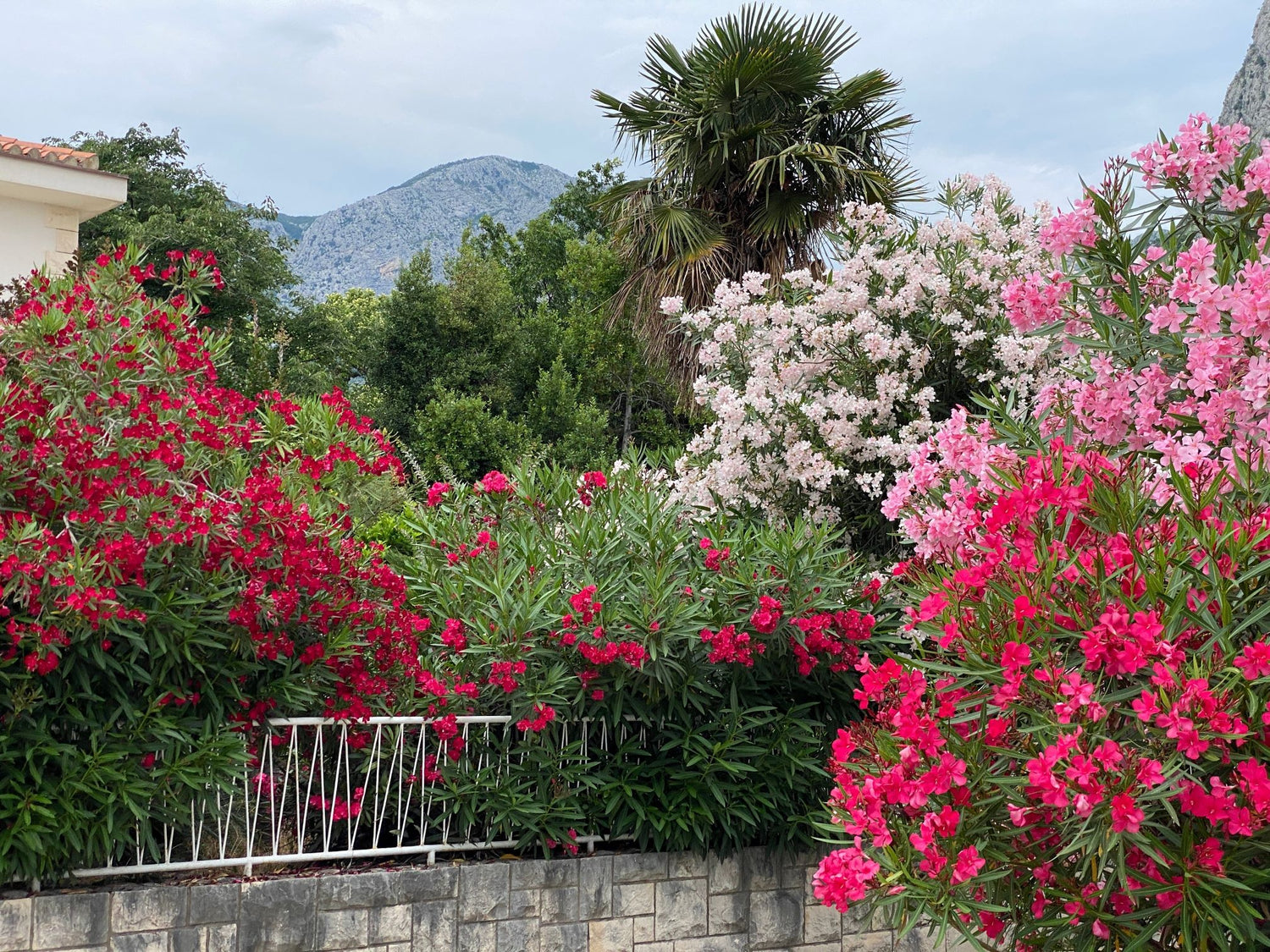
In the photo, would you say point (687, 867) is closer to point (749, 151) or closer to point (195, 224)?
point (749, 151)

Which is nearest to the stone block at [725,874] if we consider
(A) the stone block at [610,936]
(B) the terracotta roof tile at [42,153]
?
(A) the stone block at [610,936]

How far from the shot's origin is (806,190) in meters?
13.1

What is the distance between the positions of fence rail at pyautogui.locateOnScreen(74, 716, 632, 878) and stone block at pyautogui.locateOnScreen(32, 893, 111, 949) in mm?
245

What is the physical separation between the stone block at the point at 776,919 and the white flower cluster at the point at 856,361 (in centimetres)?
233

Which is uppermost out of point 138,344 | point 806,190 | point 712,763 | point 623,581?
point 806,190

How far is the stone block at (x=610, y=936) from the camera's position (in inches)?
199

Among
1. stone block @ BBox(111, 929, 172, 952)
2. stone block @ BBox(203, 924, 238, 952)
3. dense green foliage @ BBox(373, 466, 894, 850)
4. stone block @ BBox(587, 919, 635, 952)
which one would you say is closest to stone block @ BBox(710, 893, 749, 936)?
dense green foliage @ BBox(373, 466, 894, 850)

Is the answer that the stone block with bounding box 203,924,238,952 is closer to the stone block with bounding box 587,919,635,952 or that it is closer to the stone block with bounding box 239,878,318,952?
the stone block with bounding box 239,878,318,952

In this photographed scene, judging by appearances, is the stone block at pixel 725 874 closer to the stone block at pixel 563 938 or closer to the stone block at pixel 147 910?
the stone block at pixel 563 938

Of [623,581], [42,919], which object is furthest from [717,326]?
[42,919]

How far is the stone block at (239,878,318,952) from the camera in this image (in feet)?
14.5

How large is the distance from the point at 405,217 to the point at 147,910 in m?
122

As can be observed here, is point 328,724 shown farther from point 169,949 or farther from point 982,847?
point 982,847

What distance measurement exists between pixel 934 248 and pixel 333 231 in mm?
120932
